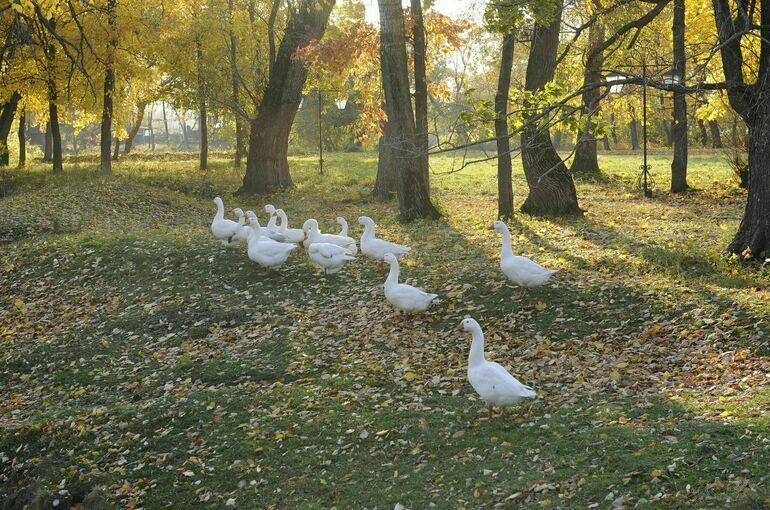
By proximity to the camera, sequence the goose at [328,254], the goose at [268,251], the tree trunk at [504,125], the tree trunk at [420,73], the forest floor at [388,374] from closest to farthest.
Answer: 1. the forest floor at [388,374]
2. the goose at [328,254]
3. the goose at [268,251]
4. the tree trunk at [504,125]
5. the tree trunk at [420,73]

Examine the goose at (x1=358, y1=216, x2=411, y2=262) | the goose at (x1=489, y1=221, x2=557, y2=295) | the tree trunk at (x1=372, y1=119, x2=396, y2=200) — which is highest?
the tree trunk at (x1=372, y1=119, x2=396, y2=200)

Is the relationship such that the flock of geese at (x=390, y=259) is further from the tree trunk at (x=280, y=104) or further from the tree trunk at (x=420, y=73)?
the tree trunk at (x=280, y=104)

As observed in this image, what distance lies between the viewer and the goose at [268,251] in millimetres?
14688

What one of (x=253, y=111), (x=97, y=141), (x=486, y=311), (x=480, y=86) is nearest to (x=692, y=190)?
(x=486, y=311)

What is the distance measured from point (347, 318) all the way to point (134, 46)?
63.3ft

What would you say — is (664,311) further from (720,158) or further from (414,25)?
(720,158)

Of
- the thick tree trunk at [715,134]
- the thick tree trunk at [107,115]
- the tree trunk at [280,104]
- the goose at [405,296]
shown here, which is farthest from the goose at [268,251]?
the thick tree trunk at [715,134]

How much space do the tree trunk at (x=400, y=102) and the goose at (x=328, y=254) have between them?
540 cm

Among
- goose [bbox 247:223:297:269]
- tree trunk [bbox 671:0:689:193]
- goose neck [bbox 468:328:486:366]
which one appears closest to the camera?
goose neck [bbox 468:328:486:366]

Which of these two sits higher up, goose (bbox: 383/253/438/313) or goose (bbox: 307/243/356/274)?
goose (bbox: 307/243/356/274)

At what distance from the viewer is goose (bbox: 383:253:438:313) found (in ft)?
39.2

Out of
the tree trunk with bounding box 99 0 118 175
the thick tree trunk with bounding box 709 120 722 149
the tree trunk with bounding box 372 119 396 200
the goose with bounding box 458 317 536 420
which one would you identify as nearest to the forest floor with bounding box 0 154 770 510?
the goose with bounding box 458 317 536 420

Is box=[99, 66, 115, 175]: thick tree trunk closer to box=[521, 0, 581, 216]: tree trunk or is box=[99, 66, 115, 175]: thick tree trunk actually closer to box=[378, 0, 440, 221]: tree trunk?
box=[378, 0, 440, 221]: tree trunk

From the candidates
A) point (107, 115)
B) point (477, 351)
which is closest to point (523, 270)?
point (477, 351)
